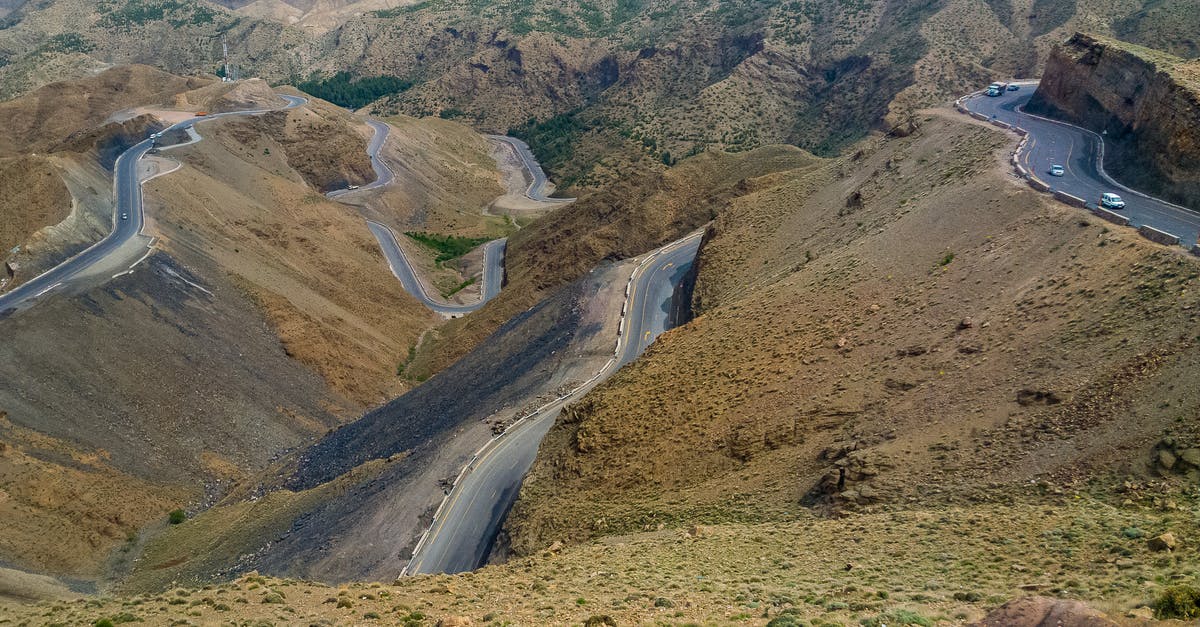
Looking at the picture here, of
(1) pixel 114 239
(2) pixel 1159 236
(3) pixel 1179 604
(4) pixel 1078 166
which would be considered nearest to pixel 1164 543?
(3) pixel 1179 604

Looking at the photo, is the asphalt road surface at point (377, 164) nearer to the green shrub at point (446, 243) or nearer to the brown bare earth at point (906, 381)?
the green shrub at point (446, 243)

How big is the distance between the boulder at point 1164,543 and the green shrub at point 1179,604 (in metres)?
2.67

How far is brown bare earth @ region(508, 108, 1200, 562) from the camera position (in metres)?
19.4

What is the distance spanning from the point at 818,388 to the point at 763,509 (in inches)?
212

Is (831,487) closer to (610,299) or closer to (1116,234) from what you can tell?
(1116,234)

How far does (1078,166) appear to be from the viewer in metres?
36.3

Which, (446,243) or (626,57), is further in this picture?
(626,57)

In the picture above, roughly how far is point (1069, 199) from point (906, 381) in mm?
11630

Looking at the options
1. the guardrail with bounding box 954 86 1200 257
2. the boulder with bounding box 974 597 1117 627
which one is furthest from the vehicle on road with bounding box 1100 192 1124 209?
the boulder with bounding box 974 597 1117 627

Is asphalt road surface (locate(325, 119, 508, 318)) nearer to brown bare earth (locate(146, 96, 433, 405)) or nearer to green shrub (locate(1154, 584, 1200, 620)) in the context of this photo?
brown bare earth (locate(146, 96, 433, 405))

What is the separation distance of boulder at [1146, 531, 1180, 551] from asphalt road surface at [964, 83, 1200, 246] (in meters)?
13.6

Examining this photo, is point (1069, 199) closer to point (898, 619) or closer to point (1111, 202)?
point (1111, 202)

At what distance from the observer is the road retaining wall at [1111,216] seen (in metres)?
26.5

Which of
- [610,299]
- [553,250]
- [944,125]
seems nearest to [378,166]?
[553,250]
